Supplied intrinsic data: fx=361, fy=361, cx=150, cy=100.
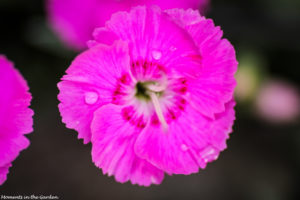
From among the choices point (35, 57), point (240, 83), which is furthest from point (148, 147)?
point (35, 57)

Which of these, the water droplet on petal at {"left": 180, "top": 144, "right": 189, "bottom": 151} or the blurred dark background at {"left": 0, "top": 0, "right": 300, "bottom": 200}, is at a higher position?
the water droplet on petal at {"left": 180, "top": 144, "right": 189, "bottom": 151}

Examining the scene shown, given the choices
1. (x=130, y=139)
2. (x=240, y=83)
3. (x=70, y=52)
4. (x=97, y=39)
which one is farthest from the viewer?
(x=240, y=83)

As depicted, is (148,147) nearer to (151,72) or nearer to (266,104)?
(151,72)

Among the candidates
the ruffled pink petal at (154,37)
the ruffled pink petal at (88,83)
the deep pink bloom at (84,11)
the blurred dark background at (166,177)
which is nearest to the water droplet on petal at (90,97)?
the ruffled pink petal at (88,83)

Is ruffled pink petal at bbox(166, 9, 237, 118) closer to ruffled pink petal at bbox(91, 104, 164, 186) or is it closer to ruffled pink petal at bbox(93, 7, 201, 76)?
ruffled pink petal at bbox(93, 7, 201, 76)

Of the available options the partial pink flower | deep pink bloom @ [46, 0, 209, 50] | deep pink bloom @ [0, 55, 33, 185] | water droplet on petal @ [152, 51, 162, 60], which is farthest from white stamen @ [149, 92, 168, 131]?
the partial pink flower

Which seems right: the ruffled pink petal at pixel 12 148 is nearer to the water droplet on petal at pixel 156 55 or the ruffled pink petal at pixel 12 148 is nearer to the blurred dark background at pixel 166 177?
the water droplet on petal at pixel 156 55

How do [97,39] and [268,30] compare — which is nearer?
[97,39]
